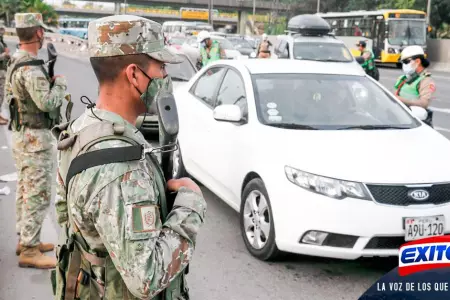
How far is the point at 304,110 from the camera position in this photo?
201 inches

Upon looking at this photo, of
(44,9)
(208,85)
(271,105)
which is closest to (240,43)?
(44,9)

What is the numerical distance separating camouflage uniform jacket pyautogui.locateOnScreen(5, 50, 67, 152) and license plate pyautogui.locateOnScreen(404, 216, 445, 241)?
8.49 ft

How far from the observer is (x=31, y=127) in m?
4.21

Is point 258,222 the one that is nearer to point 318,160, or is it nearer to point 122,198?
point 318,160

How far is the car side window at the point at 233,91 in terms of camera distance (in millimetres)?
5363

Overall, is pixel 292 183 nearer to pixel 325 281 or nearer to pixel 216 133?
pixel 325 281

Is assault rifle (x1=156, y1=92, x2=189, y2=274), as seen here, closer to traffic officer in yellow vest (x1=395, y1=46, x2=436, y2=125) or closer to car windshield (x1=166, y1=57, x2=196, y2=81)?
traffic officer in yellow vest (x1=395, y1=46, x2=436, y2=125)

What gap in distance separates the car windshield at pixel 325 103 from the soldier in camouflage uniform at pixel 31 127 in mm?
1755

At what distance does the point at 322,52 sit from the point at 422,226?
11.4 meters

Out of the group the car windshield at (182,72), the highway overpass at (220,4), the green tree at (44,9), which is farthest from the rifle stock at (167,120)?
the highway overpass at (220,4)

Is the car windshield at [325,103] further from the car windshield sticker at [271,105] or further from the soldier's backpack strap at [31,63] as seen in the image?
the soldier's backpack strap at [31,63]

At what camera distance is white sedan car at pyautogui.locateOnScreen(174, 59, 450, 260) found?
4.01 metres

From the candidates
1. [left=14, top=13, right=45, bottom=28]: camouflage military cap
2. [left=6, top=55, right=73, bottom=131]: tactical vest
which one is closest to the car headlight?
[left=6, top=55, right=73, bottom=131]: tactical vest

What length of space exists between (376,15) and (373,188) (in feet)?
94.8
